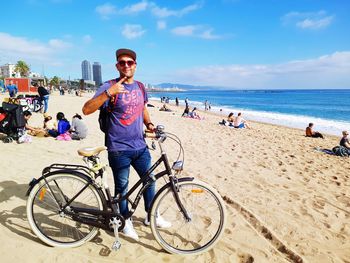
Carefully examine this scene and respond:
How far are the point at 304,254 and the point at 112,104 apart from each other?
306 cm

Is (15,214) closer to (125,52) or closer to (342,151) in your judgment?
(125,52)

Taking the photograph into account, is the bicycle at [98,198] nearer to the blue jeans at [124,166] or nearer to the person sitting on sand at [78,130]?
the blue jeans at [124,166]

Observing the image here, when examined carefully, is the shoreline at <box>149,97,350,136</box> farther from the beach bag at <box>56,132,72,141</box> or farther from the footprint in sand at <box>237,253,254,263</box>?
the footprint in sand at <box>237,253,254,263</box>

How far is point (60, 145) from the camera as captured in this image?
334 inches

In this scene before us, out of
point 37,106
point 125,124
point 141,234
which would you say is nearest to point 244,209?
point 141,234

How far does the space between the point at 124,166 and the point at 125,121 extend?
539 mm

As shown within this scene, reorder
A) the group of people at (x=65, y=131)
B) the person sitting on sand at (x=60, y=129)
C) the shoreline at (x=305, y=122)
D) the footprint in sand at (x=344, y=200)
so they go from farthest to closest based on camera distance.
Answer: the shoreline at (x=305, y=122)
the person sitting on sand at (x=60, y=129)
the group of people at (x=65, y=131)
the footprint in sand at (x=344, y=200)

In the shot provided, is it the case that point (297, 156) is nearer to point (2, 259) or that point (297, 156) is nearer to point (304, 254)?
point (304, 254)

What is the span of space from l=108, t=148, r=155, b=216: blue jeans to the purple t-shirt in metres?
0.08

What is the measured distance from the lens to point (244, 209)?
451 cm

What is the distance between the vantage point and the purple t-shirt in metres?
2.97

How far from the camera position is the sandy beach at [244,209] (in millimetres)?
3141

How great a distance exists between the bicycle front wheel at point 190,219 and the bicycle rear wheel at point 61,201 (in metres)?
0.78

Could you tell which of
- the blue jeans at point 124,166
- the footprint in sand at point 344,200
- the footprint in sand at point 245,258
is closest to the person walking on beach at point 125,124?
the blue jeans at point 124,166
